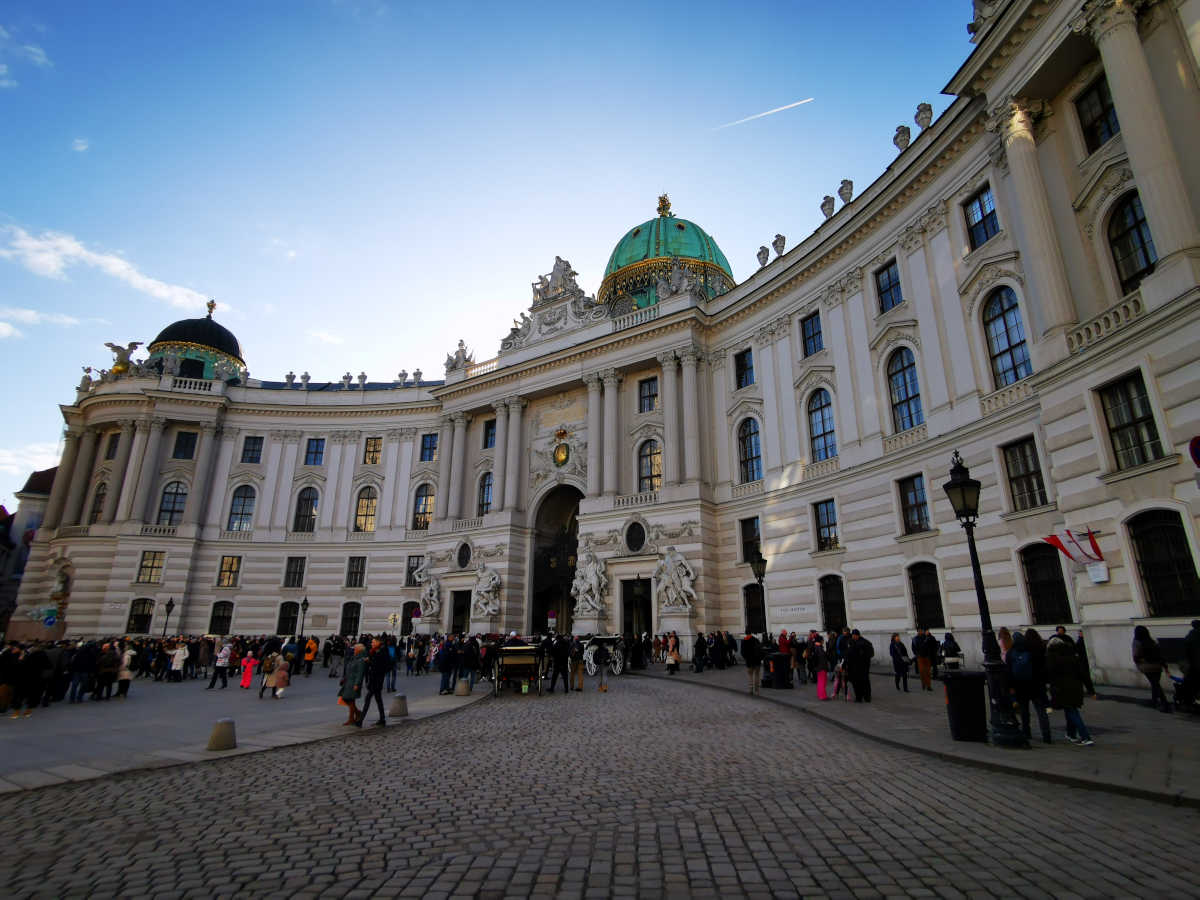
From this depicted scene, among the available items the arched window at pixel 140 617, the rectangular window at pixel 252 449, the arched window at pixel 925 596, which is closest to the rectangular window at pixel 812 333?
the arched window at pixel 925 596

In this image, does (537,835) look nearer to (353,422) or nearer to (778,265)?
(778,265)

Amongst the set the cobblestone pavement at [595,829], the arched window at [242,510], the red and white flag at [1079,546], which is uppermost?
the arched window at [242,510]

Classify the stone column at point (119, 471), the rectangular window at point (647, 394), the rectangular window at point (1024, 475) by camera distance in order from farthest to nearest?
the stone column at point (119, 471)
the rectangular window at point (647, 394)
the rectangular window at point (1024, 475)

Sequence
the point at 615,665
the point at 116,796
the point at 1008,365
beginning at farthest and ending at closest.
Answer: the point at 615,665
the point at 1008,365
the point at 116,796

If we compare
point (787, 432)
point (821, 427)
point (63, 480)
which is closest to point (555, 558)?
point (787, 432)

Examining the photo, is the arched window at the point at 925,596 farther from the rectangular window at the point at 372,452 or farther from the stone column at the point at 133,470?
the stone column at the point at 133,470

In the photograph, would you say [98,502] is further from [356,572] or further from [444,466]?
[444,466]

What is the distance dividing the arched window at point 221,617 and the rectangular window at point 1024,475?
4456cm

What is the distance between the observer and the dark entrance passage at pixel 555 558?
37.2 metres

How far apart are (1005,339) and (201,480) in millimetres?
47378

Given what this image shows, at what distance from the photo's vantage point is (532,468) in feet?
126

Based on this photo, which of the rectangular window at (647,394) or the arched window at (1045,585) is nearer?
the arched window at (1045,585)

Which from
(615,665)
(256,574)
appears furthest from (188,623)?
(615,665)

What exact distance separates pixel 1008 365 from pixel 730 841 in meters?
19.0
